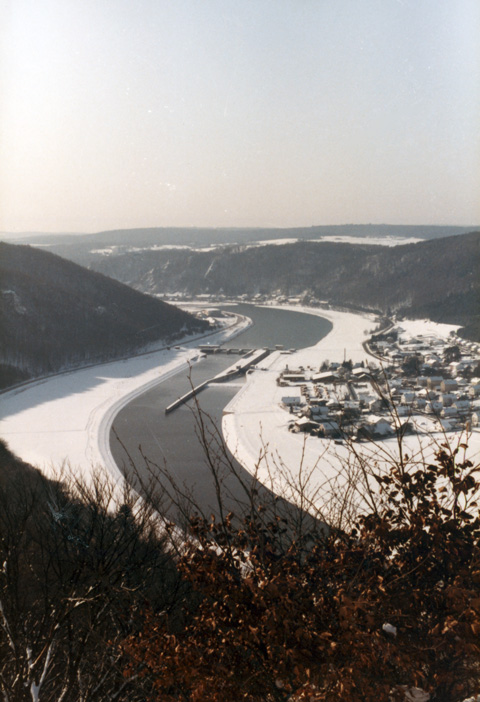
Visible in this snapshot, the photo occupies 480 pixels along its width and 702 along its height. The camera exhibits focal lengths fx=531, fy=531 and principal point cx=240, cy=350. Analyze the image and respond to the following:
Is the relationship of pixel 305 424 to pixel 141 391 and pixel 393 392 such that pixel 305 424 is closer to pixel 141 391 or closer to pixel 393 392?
pixel 393 392

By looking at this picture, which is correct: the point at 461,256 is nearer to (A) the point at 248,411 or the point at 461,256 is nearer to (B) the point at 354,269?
(B) the point at 354,269

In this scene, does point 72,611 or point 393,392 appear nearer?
point 72,611

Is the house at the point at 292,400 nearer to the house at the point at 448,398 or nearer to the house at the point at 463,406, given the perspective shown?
the house at the point at 448,398

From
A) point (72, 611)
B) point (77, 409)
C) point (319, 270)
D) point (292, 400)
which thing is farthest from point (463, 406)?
point (319, 270)

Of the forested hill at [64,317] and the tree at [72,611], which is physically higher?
the tree at [72,611]

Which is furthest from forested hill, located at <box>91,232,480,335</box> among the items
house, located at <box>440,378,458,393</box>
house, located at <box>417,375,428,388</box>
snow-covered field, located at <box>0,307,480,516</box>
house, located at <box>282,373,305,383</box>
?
house, located at <box>440,378,458,393</box>

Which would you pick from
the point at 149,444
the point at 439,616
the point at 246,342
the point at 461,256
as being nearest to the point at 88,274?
the point at 246,342

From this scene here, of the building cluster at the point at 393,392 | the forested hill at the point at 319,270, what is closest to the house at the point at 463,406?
the building cluster at the point at 393,392
